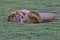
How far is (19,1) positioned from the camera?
45.7 ft

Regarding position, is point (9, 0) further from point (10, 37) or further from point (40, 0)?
point (10, 37)

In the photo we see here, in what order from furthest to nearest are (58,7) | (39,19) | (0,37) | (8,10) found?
(58,7) → (8,10) → (39,19) → (0,37)

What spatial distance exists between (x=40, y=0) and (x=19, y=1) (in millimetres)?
929

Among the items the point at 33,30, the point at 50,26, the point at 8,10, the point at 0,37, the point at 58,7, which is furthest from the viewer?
the point at 58,7

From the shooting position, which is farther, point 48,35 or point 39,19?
point 39,19

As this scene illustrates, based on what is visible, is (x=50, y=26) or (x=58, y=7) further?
(x=58, y=7)

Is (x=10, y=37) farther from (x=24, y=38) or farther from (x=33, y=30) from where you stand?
(x=33, y=30)

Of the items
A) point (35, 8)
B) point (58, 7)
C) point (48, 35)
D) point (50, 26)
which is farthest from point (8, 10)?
point (48, 35)

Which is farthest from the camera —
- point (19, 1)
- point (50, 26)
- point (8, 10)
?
point (19, 1)

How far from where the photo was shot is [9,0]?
14.1m

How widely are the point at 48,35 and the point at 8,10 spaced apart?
378 cm

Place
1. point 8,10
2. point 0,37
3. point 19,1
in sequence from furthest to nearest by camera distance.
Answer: point 19,1, point 8,10, point 0,37

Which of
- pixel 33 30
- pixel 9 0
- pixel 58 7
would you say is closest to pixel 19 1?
pixel 9 0

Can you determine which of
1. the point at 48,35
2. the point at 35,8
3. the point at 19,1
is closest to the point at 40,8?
the point at 35,8
